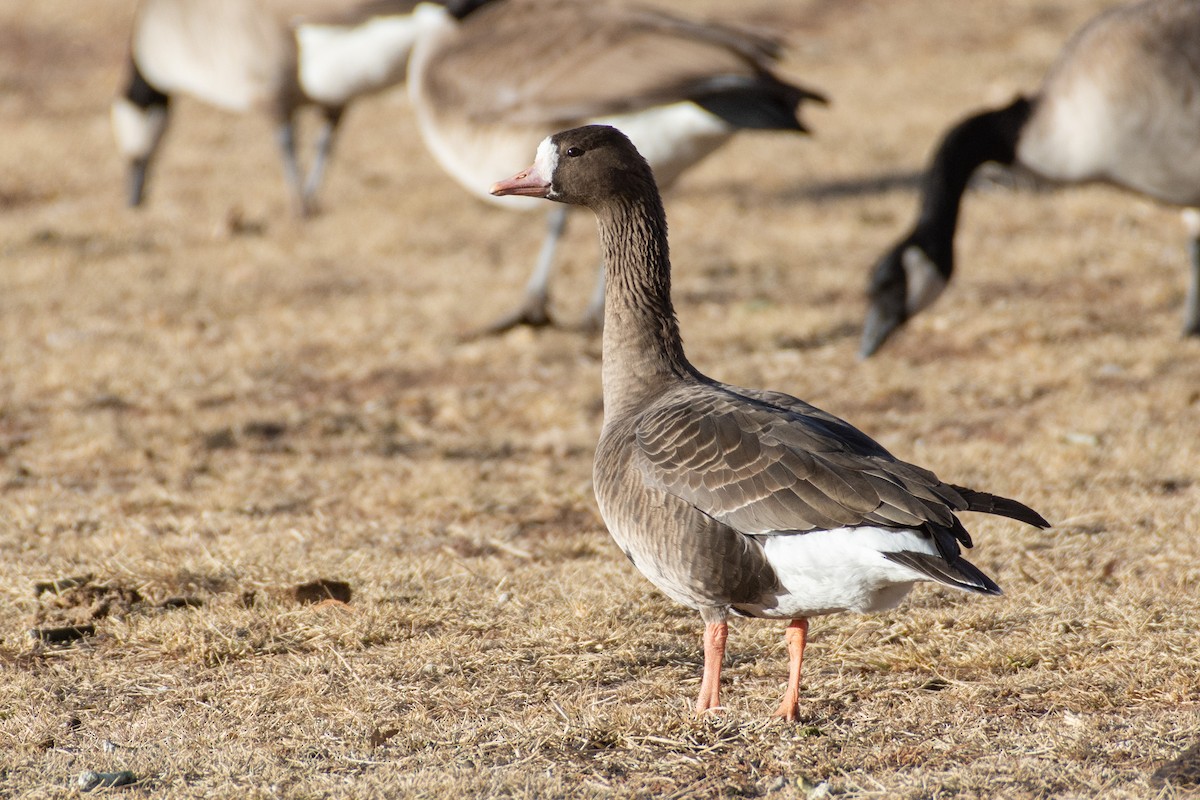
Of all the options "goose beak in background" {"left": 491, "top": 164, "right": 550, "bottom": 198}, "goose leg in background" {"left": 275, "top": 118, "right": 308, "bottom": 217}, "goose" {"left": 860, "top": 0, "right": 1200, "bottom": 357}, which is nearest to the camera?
"goose beak in background" {"left": 491, "top": 164, "right": 550, "bottom": 198}

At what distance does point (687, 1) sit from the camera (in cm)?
1675

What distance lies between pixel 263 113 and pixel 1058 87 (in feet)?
20.3

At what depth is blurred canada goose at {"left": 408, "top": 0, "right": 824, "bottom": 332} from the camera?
7.27 metres

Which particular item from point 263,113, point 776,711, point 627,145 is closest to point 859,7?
point 263,113

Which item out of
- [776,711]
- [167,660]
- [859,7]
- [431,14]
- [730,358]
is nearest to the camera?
[776,711]

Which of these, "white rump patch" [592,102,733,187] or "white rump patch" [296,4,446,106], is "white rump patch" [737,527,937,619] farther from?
"white rump patch" [296,4,446,106]

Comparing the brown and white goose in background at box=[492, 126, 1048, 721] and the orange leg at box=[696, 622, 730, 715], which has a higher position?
the brown and white goose in background at box=[492, 126, 1048, 721]

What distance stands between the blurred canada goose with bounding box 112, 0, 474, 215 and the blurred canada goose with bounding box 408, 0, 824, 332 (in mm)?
1480

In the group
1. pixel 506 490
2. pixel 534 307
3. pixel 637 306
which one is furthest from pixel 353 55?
pixel 637 306

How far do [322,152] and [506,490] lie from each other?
5.87 meters

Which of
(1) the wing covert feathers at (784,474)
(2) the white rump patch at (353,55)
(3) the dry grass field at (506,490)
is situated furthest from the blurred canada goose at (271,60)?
(1) the wing covert feathers at (784,474)

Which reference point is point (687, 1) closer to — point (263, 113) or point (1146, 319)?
point (263, 113)

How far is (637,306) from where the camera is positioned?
166 inches

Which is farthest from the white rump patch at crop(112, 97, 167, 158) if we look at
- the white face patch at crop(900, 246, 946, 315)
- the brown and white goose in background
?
the brown and white goose in background
